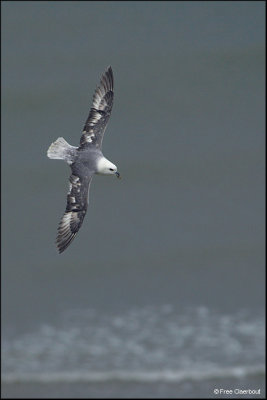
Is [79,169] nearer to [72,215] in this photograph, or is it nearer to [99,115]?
[72,215]

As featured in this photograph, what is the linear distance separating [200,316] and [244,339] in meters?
0.78

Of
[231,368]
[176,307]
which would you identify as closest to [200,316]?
[176,307]

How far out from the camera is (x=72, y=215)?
8000mm

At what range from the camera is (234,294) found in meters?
13.5

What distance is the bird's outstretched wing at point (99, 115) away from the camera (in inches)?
321

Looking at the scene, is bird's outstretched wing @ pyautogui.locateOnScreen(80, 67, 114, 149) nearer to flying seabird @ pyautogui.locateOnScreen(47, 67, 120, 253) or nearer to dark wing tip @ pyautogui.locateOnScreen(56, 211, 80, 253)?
flying seabird @ pyautogui.locateOnScreen(47, 67, 120, 253)

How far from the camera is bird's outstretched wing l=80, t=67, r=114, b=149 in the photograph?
26.7 feet

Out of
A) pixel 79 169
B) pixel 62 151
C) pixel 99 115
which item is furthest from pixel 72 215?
pixel 99 115

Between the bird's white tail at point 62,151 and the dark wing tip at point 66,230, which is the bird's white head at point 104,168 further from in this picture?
the dark wing tip at point 66,230

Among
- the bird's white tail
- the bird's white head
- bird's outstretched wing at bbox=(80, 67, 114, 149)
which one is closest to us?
the bird's white head

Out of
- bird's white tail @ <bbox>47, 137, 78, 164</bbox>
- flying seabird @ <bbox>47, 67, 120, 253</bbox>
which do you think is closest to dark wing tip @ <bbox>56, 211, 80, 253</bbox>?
flying seabird @ <bbox>47, 67, 120, 253</bbox>

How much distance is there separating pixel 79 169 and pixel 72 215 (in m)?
0.46

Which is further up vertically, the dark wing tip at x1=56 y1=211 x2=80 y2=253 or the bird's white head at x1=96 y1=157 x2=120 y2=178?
the bird's white head at x1=96 y1=157 x2=120 y2=178

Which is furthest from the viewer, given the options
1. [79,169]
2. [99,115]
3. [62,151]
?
[99,115]
